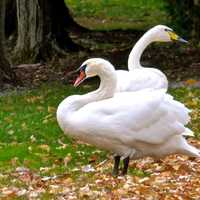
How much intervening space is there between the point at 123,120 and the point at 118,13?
2640 centimetres

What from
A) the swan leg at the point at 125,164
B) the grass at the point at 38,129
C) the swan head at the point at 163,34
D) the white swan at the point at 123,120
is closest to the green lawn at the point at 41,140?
the grass at the point at 38,129

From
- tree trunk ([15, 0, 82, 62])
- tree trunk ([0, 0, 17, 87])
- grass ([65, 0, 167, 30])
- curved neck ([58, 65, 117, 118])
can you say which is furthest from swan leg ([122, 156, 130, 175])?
grass ([65, 0, 167, 30])

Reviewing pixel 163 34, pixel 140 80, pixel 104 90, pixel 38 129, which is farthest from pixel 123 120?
pixel 38 129

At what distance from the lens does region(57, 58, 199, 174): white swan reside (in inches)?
360

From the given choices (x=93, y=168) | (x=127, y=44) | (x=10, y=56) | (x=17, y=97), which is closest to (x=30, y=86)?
(x=17, y=97)

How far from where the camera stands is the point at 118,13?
35.3m

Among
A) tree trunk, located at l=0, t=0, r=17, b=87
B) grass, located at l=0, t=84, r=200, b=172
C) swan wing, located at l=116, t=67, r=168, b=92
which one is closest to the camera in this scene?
grass, located at l=0, t=84, r=200, b=172

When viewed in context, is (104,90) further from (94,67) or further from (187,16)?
(187,16)

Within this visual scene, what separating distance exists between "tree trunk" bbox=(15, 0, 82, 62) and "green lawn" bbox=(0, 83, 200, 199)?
16.1 feet

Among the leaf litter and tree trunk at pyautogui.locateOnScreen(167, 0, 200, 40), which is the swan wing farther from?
tree trunk at pyautogui.locateOnScreen(167, 0, 200, 40)

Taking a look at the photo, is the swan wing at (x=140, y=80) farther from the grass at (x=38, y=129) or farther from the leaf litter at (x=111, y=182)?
the leaf litter at (x=111, y=182)

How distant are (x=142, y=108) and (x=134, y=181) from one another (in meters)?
0.75

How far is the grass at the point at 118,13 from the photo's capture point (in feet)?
104

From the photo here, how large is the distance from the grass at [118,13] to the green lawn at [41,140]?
12817 millimetres
